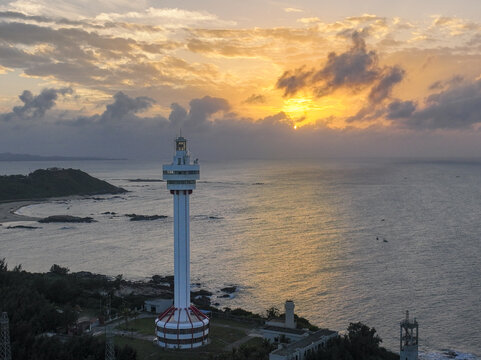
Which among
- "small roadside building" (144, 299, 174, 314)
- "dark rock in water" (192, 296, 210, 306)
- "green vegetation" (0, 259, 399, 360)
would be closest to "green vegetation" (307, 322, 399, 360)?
"green vegetation" (0, 259, 399, 360)

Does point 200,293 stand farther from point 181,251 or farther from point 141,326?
point 181,251

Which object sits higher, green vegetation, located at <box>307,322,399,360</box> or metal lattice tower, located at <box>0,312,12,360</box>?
metal lattice tower, located at <box>0,312,12,360</box>

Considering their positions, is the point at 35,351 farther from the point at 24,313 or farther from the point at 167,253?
the point at 167,253

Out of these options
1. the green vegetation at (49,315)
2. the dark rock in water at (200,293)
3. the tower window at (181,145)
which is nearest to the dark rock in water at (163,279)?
the dark rock in water at (200,293)

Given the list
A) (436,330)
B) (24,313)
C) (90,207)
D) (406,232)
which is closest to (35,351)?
(24,313)

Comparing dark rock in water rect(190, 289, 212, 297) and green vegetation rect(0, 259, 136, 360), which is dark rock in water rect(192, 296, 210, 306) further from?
green vegetation rect(0, 259, 136, 360)

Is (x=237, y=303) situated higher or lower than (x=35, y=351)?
lower

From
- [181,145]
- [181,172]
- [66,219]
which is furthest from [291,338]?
[66,219]
